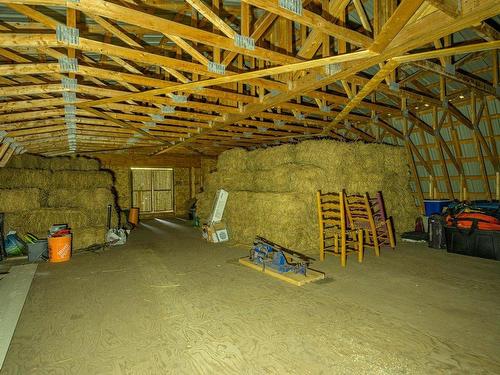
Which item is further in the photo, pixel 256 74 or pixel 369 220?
pixel 369 220

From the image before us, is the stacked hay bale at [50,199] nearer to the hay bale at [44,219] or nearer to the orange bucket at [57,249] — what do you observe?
the hay bale at [44,219]

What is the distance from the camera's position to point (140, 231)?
1002 cm

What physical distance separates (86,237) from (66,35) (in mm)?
5693

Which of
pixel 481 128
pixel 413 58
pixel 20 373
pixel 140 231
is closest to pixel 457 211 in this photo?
pixel 481 128

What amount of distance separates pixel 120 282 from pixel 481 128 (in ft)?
29.8

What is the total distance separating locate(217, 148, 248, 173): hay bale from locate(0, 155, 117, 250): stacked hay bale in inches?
138

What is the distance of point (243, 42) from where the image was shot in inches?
130

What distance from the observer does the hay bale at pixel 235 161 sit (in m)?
8.81

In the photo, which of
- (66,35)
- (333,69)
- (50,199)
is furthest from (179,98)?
(50,199)

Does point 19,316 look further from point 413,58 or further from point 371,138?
point 371,138

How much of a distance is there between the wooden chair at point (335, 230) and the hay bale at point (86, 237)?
5.58 metres

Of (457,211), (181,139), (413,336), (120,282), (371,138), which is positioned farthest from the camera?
(371,138)

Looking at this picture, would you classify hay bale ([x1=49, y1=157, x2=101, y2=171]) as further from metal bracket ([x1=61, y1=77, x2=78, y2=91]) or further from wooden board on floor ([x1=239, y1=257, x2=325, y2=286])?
wooden board on floor ([x1=239, y1=257, x2=325, y2=286])

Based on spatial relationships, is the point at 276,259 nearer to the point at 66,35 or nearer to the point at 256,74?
the point at 256,74
